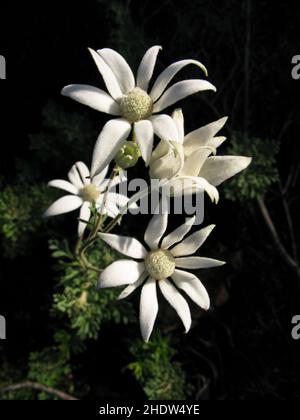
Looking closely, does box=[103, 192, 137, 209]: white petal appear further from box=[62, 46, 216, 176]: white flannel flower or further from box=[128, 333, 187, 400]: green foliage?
box=[128, 333, 187, 400]: green foliage

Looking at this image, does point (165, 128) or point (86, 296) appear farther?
point (86, 296)

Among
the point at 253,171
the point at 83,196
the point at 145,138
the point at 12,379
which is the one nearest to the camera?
the point at 145,138

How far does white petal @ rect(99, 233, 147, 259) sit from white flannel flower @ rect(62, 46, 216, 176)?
0.18 meters

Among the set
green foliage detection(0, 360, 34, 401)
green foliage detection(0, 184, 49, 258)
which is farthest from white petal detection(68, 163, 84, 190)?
green foliage detection(0, 360, 34, 401)

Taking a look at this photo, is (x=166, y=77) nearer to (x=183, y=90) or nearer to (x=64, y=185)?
(x=183, y=90)

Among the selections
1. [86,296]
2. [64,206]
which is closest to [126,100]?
[64,206]

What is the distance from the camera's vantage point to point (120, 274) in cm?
99

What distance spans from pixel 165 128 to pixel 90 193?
0.56 m

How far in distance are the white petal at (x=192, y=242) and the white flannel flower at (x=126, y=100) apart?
29cm

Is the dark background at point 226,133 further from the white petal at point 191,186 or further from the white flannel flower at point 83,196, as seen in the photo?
the white petal at point 191,186

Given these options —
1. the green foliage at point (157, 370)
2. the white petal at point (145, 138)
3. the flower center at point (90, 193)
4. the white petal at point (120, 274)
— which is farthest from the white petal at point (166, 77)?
the green foliage at point (157, 370)

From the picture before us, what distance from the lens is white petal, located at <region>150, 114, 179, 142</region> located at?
2.82 ft

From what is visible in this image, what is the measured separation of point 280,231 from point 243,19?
0.88 meters

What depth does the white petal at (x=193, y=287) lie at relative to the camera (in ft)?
3.46
